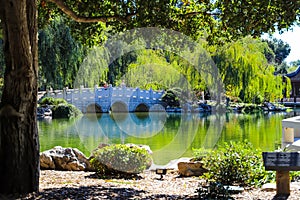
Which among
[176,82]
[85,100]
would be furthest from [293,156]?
[85,100]

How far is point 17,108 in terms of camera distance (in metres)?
4.17

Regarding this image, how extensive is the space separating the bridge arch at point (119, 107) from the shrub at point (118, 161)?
2008 centimetres

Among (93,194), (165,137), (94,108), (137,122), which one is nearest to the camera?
(93,194)

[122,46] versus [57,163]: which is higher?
[122,46]

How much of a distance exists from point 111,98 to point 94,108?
193 centimetres

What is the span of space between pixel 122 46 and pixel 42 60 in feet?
14.7

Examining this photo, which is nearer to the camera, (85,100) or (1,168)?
(1,168)

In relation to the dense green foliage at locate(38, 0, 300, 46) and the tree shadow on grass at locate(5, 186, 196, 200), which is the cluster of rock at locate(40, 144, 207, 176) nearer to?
the dense green foliage at locate(38, 0, 300, 46)

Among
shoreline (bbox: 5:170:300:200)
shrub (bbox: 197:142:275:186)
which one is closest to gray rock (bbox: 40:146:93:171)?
shoreline (bbox: 5:170:300:200)

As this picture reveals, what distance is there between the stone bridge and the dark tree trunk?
19.4 meters

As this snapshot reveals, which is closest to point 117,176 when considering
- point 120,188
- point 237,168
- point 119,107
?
point 120,188

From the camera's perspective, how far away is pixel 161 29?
657cm

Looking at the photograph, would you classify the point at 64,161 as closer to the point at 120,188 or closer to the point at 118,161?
the point at 118,161

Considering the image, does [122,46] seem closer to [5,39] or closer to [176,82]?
[176,82]
